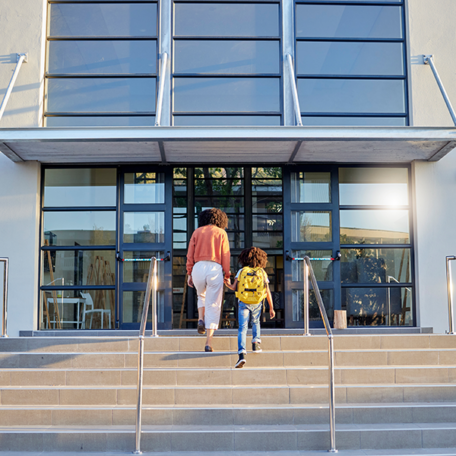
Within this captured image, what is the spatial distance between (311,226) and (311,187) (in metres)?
0.59

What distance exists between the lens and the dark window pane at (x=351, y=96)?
25.7 ft

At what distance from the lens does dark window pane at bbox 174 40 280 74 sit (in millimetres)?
7852

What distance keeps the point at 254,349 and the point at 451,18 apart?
585 centimetres

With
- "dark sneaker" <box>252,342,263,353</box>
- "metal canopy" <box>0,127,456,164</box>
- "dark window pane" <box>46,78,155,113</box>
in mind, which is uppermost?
"dark window pane" <box>46,78,155,113</box>

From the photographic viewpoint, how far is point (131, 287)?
7.58 metres

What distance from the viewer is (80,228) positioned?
7785mm

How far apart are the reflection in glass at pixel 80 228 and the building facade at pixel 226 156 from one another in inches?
0.8

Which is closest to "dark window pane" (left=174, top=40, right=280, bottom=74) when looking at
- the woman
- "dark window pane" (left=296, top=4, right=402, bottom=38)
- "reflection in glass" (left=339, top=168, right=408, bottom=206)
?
"dark window pane" (left=296, top=4, right=402, bottom=38)

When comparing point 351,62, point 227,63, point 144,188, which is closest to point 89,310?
point 144,188

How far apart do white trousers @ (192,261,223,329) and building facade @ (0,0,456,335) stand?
1737mm

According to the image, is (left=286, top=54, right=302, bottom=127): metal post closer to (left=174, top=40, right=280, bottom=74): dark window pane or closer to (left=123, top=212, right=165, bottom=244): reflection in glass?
(left=174, top=40, right=280, bottom=74): dark window pane

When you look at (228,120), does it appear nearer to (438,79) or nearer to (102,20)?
(102,20)

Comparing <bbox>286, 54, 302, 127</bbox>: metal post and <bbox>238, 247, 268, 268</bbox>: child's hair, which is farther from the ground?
<bbox>286, 54, 302, 127</bbox>: metal post

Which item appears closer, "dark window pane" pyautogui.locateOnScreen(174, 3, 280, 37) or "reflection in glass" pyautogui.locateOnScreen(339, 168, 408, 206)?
"reflection in glass" pyautogui.locateOnScreen(339, 168, 408, 206)
